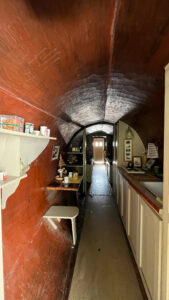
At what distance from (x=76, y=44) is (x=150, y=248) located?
1.73 meters

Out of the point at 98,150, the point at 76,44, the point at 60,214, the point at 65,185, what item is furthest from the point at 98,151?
the point at 76,44

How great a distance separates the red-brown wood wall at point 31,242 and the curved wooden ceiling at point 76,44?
9.6 inches

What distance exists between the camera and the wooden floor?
1.39 meters

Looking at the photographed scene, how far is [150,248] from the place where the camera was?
3.84 ft

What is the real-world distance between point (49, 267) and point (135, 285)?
3.17ft

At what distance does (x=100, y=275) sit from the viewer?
157 centimetres

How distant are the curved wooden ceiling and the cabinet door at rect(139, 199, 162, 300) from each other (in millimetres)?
1268

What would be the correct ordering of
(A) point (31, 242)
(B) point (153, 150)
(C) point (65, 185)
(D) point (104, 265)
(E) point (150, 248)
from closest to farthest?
(E) point (150, 248), (A) point (31, 242), (D) point (104, 265), (C) point (65, 185), (B) point (153, 150)

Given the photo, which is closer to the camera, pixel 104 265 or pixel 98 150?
pixel 104 265

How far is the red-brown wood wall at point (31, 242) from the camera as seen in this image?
97 centimetres

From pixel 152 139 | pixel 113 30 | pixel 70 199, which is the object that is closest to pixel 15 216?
pixel 113 30

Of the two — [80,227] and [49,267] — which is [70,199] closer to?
[80,227]

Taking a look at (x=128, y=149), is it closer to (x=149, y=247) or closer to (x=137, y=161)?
(x=137, y=161)

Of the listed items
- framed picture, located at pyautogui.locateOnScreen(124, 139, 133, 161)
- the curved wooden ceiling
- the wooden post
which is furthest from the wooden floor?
the curved wooden ceiling
